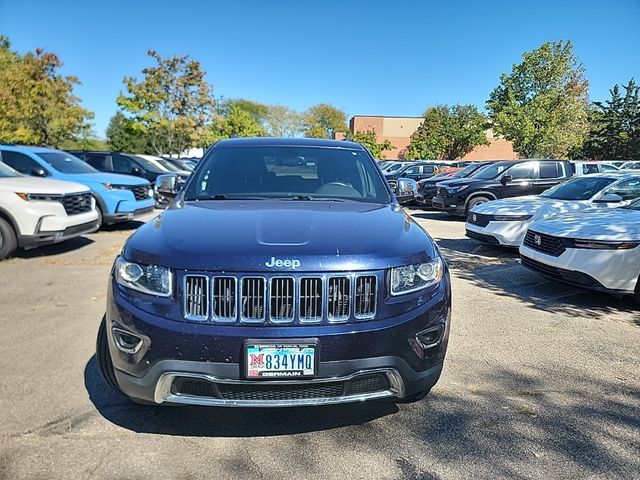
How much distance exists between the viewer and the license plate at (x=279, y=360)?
2445 millimetres

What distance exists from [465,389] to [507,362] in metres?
0.69

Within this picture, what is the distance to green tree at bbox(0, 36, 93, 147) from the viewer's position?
25.5 metres

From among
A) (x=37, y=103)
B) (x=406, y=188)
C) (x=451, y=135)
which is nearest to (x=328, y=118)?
(x=451, y=135)

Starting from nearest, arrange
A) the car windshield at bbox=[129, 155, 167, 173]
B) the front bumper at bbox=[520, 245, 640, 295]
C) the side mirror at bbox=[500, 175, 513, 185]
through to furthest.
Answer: the front bumper at bbox=[520, 245, 640, 295]
the side mirror at bbox=[500, 175, 513, 185]
the car windshield at bbox=[129, 155, 167, 173]

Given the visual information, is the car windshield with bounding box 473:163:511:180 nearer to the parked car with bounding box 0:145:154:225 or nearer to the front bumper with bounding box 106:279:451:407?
the parked car with bounding box 0:145:154:225

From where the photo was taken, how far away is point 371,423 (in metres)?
3.05

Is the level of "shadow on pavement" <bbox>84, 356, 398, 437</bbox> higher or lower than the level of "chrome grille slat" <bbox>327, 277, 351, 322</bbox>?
lower

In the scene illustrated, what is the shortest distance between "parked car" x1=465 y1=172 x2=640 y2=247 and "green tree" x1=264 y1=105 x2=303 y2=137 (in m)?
71.7

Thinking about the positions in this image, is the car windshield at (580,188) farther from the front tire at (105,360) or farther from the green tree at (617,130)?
the green tree at (617,130)

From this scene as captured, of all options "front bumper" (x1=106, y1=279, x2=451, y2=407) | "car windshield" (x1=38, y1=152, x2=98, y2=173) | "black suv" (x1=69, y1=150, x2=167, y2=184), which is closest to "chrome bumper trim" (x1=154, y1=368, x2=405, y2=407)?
"front bumper" (x1=106, y1=279, x2=451, y2=407)

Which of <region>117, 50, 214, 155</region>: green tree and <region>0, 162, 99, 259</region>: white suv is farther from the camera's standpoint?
<region>117, 50, 214, 155</region>: green tree

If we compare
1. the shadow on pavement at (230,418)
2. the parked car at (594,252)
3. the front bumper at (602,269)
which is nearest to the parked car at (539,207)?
the parked car at (594,252)

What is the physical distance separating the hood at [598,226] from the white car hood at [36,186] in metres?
6.89

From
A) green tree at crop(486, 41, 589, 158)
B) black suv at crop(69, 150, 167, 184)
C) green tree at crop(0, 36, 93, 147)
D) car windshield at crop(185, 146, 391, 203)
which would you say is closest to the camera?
car windshield at crop(185, 146, 391, 203)
